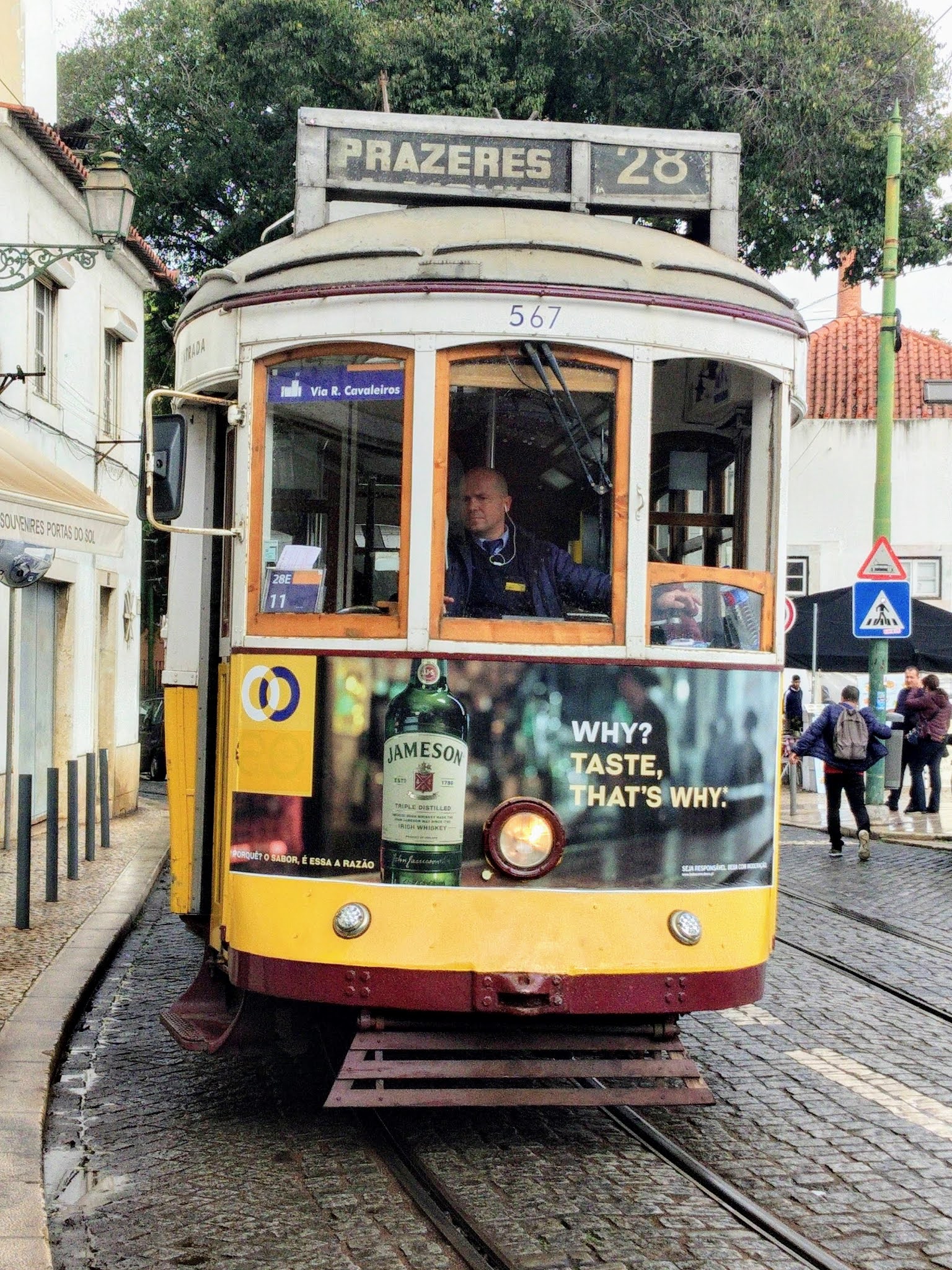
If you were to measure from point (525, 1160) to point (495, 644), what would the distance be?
1.72 meters

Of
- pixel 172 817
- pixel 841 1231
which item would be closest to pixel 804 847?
pixel 172 817

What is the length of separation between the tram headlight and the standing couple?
13163 mm

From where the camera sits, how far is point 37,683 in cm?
1722

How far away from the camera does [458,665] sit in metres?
5.27

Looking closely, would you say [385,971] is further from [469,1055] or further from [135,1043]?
[135,1043]

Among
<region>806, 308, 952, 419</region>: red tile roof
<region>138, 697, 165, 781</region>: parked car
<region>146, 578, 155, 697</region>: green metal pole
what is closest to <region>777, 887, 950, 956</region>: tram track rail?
<region>138, 697, 165, 781</region>: parked car

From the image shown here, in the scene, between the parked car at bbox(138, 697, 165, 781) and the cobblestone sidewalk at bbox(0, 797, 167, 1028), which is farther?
the parked car at bbox(138, 697, 165, 781)

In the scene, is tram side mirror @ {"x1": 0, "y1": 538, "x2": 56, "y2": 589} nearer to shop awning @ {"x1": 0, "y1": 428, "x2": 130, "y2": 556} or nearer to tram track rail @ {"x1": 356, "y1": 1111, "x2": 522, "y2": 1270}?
shop awning @ {"x1": 0, "y1": 428, "x2": 130, "y2": 556}

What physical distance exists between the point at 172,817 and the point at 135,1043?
1455 millimetres

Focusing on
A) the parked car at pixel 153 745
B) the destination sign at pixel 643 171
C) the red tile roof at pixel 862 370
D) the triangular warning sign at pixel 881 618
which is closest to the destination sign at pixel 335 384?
the destination sign at pixel 643 171

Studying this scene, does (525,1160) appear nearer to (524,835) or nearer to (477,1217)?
(477,1217)

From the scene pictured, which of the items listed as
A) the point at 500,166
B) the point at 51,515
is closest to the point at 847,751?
the point at 51,515

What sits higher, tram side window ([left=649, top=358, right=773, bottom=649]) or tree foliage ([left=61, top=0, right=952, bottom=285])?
tree foliage ([left=61, top=0, right=952, bottom=285])

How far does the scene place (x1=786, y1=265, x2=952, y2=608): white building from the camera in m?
30.5
